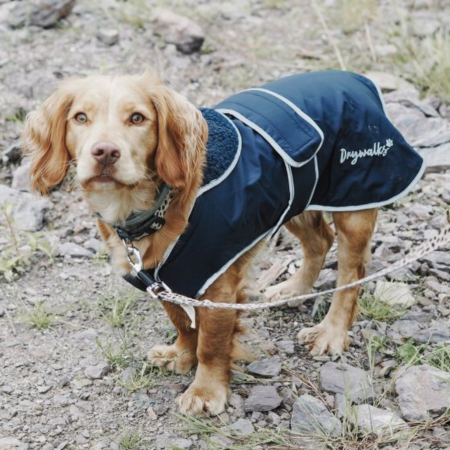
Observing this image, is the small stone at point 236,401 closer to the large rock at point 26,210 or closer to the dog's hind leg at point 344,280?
the dog's hind leg at point 344,280

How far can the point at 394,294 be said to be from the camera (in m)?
4.04

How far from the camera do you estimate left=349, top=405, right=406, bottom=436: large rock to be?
305 centimetres

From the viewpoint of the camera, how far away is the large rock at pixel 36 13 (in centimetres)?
680

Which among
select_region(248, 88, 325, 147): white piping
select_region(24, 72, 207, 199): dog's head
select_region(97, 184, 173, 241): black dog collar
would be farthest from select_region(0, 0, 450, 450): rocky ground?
select_region(248, 88, 325, 147): white piping

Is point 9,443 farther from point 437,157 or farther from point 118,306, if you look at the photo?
point 437,157

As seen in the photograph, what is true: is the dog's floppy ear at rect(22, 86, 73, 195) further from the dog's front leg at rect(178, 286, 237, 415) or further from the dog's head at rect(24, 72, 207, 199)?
the dog's front leg at rect(178, 286, 237, 415)

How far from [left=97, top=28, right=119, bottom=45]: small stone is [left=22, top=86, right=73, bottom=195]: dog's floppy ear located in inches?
150

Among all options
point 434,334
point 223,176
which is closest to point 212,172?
point 223,176

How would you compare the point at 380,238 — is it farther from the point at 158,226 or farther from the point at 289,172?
the point at 158,226

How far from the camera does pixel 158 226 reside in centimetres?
303

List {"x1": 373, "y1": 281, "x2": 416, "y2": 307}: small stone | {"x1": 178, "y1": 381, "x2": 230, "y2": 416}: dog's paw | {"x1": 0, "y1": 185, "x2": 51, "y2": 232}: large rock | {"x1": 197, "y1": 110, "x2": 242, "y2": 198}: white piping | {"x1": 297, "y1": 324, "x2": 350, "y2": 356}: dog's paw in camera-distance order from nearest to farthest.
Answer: {"x1": 197, "y1": 110, "x2": 242, "y2": 198}: white piping → {"x1": 178, "y1": 381, "x2": 230, "y2": 416}: dog's paw → {"x1": 297, "y1": 324, "x2": 350, "y2": 356}: dog's paw → {"x1": 373, "y1": 281, "x2": 416, "y2": 307}: small stone → {"x1": 0, "y1": 185, "x2": 51, "y2": 232}: large rock

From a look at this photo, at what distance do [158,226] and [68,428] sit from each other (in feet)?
3.36

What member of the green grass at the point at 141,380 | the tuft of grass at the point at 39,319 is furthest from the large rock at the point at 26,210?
the green grass at the point at 141,380

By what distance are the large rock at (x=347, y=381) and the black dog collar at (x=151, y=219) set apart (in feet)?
3.78
